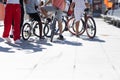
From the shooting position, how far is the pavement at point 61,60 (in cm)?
777

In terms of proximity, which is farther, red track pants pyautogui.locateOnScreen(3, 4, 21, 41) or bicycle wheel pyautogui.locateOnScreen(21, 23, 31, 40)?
bicycle wheel pyautogui.locateOnScreen(21, 23, 31, 40)

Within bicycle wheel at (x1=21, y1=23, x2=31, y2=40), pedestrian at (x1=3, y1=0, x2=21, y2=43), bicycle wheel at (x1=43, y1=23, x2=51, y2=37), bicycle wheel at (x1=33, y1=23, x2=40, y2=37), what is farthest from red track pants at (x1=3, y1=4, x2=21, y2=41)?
bicycle wheel at (x1=43, y1=23, x2=51, y2=37)

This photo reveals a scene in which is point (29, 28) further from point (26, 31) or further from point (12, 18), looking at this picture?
point (12, 18)

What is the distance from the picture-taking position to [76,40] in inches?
515

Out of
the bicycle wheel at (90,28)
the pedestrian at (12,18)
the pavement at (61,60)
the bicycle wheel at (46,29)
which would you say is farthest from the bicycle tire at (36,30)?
the bicycle wheel at (90,28)

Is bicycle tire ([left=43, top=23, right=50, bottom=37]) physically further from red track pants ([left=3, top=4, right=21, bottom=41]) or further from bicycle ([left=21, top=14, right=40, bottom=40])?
red track pants ([left=3, top=4, right=21, bottom=41])

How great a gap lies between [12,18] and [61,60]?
341 cm

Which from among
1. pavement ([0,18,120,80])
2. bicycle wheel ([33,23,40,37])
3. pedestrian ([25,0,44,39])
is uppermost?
pedestrian ([25,0,44,39])

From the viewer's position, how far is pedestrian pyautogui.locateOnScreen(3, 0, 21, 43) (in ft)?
39.4

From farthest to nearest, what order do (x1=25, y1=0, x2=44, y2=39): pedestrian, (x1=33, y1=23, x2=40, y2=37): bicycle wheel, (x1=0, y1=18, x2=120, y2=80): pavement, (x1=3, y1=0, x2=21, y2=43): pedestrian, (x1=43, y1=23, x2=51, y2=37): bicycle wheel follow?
(x1=43, y1=23, x2=51, y2=37): bicycle wheel → (x1=33, y1=23, x2=40, y2=37): bicycle wheel → (x1=25, y1=0, x2=44, y2=39): pedestrian → (x1=3, y1=0, x2=21, y2=43): pedestrian → (x1=0, y1=18, x2=120, y2=80): pavement

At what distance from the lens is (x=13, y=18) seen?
1229cm

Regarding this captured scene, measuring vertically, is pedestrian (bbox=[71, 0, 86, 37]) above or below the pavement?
above

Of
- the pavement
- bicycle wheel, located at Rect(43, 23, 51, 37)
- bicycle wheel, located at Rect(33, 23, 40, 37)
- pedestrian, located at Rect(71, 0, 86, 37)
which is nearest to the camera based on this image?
the pavement

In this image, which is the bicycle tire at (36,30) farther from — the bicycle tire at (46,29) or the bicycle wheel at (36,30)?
the bicycle tire at (46,29)
